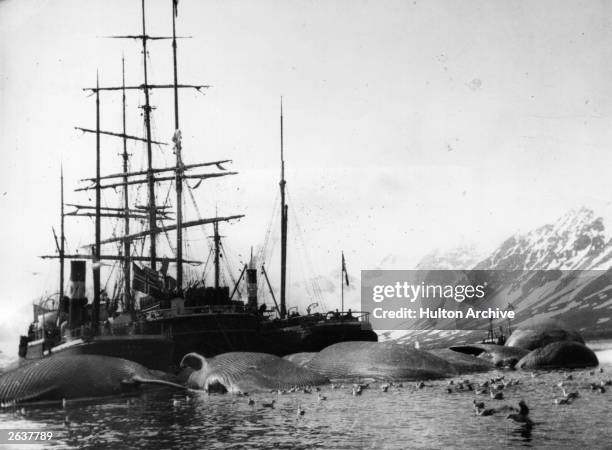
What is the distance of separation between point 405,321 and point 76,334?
16352 mm

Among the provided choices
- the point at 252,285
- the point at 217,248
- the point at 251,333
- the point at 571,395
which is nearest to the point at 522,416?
the point at 571,395

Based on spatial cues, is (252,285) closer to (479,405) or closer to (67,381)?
(67,381)

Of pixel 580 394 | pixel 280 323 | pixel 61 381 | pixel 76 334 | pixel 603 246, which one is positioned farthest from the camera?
pixel 280 323

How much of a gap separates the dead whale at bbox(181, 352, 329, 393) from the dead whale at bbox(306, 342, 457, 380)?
0.87 metres

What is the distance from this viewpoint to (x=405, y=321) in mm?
37812

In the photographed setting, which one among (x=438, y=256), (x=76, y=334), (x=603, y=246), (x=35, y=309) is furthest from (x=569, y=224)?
(x=35, y=309)

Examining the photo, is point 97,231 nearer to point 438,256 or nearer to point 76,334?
point 76,334

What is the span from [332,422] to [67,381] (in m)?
7.14

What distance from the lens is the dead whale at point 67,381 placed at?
16.1m

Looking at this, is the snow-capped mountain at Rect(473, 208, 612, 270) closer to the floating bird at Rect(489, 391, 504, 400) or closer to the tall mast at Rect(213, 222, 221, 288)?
the floating bird at Rect(489, 391, 504, 400)

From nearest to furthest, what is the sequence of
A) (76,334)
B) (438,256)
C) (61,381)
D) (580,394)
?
(580,394)
(61,381)
(438,256)
(76,334)

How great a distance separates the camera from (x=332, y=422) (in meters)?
12.0

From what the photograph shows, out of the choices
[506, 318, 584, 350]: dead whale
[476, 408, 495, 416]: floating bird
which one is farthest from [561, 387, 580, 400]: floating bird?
[506, 318, 584, 350]: dead whale

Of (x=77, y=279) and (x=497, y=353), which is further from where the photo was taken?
(x=77, y=279)
